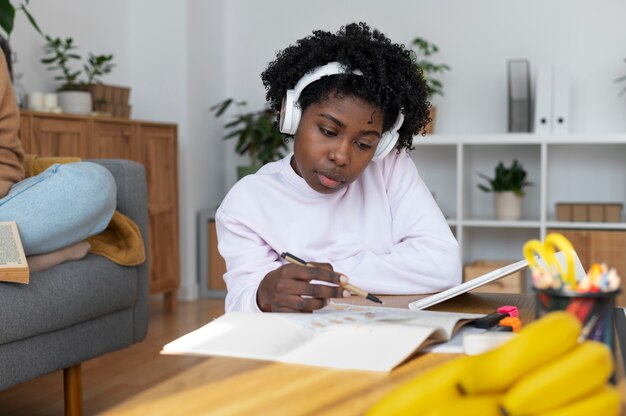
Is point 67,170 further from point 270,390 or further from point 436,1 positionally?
point 436,1

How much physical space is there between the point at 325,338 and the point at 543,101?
3607mm

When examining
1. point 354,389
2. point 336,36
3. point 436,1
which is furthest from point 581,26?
point 354,389

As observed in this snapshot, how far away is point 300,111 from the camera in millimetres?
1431

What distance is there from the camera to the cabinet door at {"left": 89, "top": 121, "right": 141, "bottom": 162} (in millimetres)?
3658

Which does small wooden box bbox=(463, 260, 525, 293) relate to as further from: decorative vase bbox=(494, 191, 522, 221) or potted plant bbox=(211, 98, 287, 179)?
potted plant bbox=(211, 98, 287, 179)

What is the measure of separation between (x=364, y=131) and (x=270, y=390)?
0.73 meters

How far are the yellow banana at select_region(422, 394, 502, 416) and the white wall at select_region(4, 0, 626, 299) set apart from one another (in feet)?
12.9

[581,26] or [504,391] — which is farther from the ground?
[581,26]

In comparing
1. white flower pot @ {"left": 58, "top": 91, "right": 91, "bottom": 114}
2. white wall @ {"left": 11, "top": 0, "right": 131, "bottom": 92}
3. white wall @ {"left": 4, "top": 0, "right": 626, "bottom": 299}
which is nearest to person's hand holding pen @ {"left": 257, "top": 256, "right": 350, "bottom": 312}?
white flower pot @ {"left": 58, "top": 91, "right": 91, "bottom": 114}

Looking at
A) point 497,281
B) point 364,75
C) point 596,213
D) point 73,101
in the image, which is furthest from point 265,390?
point 596,213

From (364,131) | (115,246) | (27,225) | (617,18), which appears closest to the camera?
(364,131)

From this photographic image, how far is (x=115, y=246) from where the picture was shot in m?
2.39

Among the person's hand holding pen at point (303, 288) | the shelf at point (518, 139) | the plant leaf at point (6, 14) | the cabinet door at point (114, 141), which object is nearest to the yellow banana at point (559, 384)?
the person's hand holding pen at point (303, 288)

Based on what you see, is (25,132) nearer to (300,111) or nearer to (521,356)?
(300,111)
